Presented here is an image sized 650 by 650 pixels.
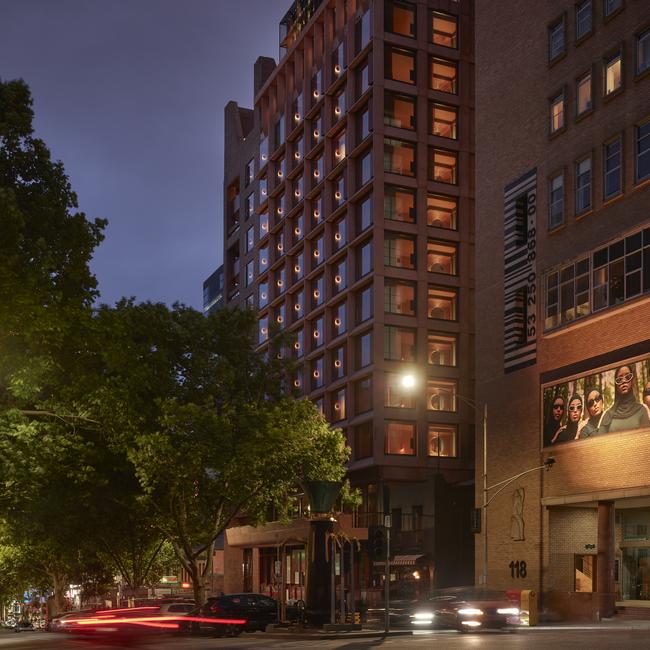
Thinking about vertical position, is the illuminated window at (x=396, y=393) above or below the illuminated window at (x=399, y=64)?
below

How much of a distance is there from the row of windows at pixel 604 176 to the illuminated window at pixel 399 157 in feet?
79.9

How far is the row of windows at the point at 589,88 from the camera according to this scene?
4303 centimetres

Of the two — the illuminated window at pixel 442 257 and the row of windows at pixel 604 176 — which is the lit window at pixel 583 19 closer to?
the row of windows at pixel 604 176

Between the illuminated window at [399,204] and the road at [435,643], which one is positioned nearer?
the road at [435,643]

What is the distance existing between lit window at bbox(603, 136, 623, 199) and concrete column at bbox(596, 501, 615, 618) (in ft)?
44.2

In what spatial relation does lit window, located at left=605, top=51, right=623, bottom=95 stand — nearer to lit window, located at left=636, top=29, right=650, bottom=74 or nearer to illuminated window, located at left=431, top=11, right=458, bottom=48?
lit window, located at left=636, top=29, right=650, bottom=74

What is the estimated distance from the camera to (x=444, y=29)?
75.4 metres

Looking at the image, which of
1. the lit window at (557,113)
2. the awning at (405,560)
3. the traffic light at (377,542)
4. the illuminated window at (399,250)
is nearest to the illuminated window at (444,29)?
the illuminated window at (399,250)

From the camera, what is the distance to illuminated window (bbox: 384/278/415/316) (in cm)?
7056

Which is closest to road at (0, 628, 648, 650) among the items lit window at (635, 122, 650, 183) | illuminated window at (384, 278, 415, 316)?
lit window at (635, 122, 650, 183)

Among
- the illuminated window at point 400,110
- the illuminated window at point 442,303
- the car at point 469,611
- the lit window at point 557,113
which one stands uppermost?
the illuminated window at point 400,110

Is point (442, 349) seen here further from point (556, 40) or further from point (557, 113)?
point (556, 40)

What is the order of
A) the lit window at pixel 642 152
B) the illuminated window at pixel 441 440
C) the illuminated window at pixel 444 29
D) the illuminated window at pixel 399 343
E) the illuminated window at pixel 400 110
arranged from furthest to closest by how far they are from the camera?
the illuminated window at pixel 444 29
the illuminated window at pixel 400 110
the illuminated window at pixel 399 343
the illuminated window at pixel 441 440
the lit window at pixel 642 152

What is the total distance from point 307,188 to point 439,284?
17601mm
